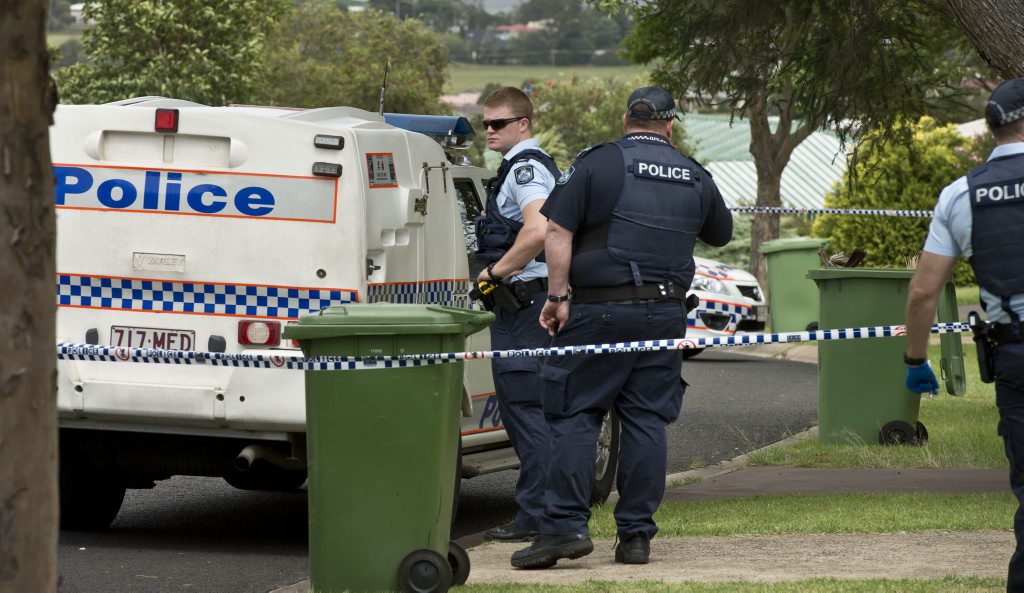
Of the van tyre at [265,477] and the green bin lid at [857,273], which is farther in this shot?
the green bin lid at [857,273]

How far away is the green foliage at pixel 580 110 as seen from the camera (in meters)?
62.4

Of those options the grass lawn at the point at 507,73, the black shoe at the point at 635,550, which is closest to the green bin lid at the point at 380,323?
the black shoe at the point at 635,550

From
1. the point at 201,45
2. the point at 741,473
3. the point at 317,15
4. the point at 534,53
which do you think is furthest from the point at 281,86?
the point at 534,53

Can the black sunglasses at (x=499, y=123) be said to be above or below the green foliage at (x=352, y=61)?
below

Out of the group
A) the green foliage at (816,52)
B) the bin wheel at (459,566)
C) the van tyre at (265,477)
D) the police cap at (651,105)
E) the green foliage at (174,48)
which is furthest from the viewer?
the green foliage at (174,48)

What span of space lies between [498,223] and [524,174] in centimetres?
28

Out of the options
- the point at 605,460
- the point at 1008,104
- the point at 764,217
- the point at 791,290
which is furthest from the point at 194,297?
the point at 764,217

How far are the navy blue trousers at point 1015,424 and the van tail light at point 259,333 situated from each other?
128 inches

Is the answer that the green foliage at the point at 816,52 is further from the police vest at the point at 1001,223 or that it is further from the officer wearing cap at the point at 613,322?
the police vest at the point at 1001,223

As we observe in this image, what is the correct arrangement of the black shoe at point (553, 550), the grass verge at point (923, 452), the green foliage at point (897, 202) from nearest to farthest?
1. the black shoe at point (553, 550)
2. the grass verge at point (923, 452)
3. the green foliage at point (897, 202)

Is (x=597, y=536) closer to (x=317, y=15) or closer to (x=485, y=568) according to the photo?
(x=485, y=568)

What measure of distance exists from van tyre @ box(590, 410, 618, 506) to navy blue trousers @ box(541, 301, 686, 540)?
1935 mm

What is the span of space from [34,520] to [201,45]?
2849 centimetres

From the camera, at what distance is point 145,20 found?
99.2 feet
